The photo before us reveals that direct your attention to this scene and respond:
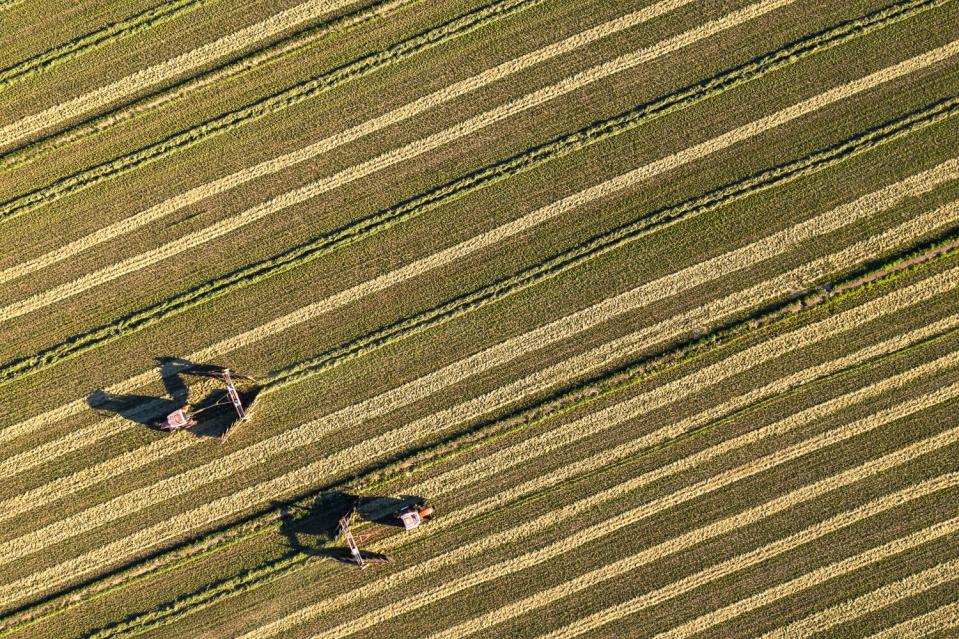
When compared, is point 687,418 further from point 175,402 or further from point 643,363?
point 175,402

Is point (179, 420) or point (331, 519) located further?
point (331, 519)

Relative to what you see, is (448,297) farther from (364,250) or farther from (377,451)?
(377,451)

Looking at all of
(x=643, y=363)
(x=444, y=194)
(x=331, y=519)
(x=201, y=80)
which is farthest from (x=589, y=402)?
(x=201, y=80)

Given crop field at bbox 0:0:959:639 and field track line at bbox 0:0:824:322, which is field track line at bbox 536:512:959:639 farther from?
field track line at bbox 0:0:824:322

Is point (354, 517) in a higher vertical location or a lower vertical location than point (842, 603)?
higher

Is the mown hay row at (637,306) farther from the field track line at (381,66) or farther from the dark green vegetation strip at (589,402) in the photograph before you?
the field track line at (381,66)

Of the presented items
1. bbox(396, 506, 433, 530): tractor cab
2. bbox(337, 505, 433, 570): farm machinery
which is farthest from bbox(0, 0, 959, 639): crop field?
bbox(396, 506, 433, 530): tractor cab

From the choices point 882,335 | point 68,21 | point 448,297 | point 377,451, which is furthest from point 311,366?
point 882,335

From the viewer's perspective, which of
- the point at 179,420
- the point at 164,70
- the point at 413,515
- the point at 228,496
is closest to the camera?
the point at 179,420
